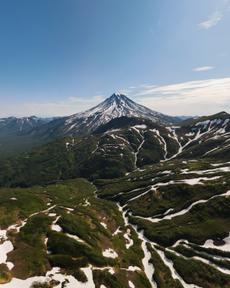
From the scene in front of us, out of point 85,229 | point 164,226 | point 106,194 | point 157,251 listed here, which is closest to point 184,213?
point 164,226

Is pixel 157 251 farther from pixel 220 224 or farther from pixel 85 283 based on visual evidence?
pixel 85 283

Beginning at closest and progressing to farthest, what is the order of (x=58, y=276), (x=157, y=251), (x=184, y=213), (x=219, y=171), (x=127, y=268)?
(x=58, y=276), (x=127, y=268), (x=157, y=251), (x=184, y=213), (x=219, y=171)

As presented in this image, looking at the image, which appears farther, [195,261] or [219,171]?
[219,171]

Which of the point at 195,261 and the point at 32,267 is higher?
the point at 32,267

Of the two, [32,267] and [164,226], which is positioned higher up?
[32,267]

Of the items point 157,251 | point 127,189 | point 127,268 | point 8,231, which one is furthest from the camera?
point 127,189

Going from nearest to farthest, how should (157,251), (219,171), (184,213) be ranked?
(157,251) < (184,213) < (219,171)

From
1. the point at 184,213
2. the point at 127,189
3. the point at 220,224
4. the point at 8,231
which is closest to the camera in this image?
the point at 8,231

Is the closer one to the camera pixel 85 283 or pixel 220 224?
pixel 85 283

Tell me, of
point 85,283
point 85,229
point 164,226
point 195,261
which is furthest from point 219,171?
point 85,283

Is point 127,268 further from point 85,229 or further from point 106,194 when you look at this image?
point 106,194
